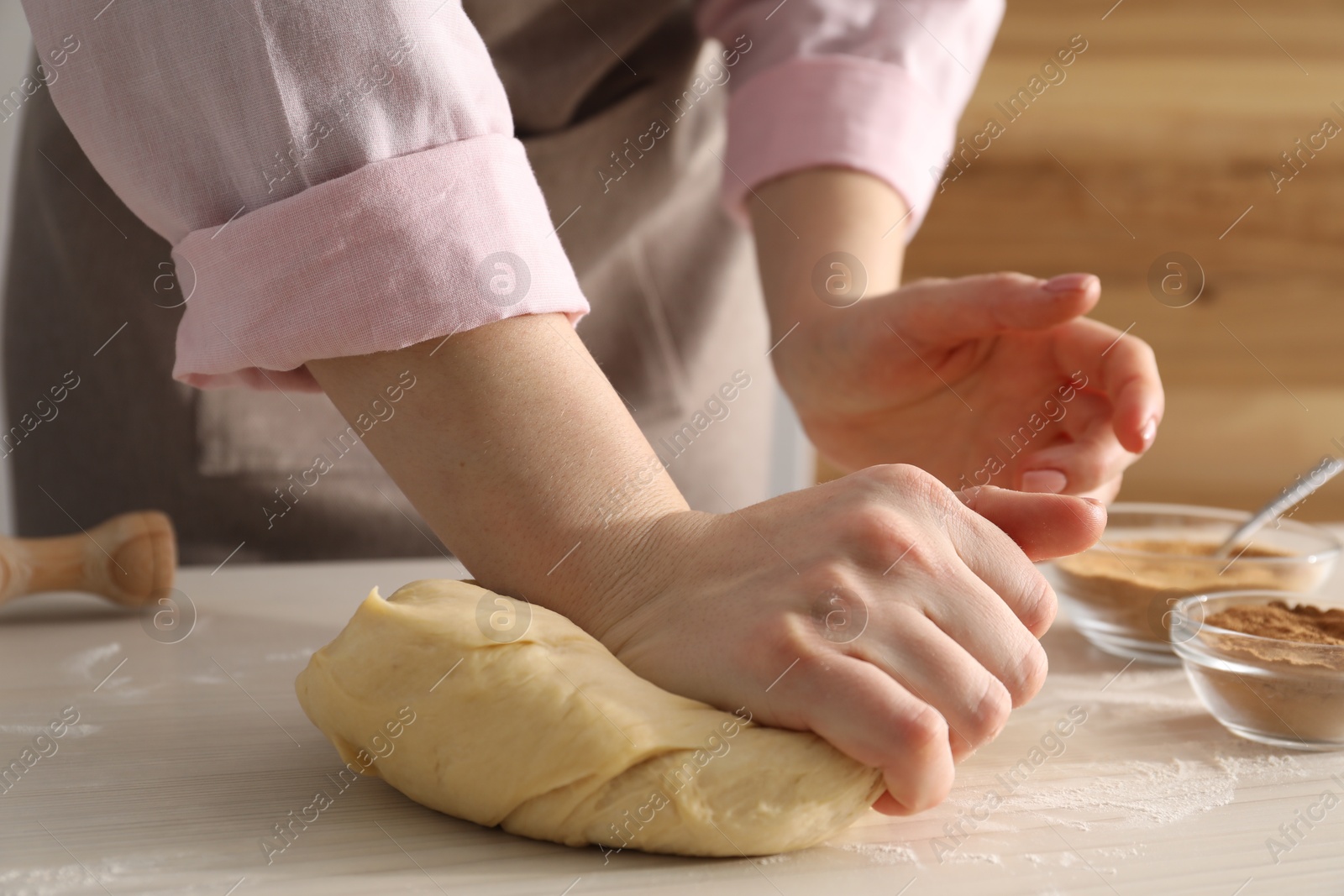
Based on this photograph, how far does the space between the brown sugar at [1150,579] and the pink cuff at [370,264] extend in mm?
419

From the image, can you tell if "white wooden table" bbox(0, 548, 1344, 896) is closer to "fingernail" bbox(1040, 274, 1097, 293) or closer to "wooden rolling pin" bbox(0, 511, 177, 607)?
"wooden rolling pin" bbox(0, 511, 177, 607)

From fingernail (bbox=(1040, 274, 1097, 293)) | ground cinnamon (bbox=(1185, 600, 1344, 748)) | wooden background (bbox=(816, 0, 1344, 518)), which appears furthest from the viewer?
wooden background (bbox=(816, 0, 1344, 518))

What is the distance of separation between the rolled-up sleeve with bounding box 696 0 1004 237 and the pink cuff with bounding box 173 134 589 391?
0.43 meters

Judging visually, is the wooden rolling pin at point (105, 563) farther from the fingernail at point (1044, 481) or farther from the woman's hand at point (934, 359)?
the fingernail at point (1044, 481)

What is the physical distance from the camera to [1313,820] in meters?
0.47

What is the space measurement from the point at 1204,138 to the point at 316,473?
161cm

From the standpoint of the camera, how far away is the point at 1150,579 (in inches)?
26.8

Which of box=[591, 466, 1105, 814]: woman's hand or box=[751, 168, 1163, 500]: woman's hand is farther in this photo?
box=[751, 168, 1163, 500]: woman's hand

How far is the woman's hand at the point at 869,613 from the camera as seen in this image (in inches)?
16.1

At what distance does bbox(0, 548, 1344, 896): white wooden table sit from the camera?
1.32ft

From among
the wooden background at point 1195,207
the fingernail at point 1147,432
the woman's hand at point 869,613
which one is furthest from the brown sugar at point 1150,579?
the wooden background at point 1195,207

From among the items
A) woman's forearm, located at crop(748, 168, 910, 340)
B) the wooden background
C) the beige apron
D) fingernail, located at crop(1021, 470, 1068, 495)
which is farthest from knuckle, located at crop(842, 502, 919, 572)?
the wooden background

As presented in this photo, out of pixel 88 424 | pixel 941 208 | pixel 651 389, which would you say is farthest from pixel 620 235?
pixel 941 208

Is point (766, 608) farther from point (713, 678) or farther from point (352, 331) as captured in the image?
point (352, 331)
